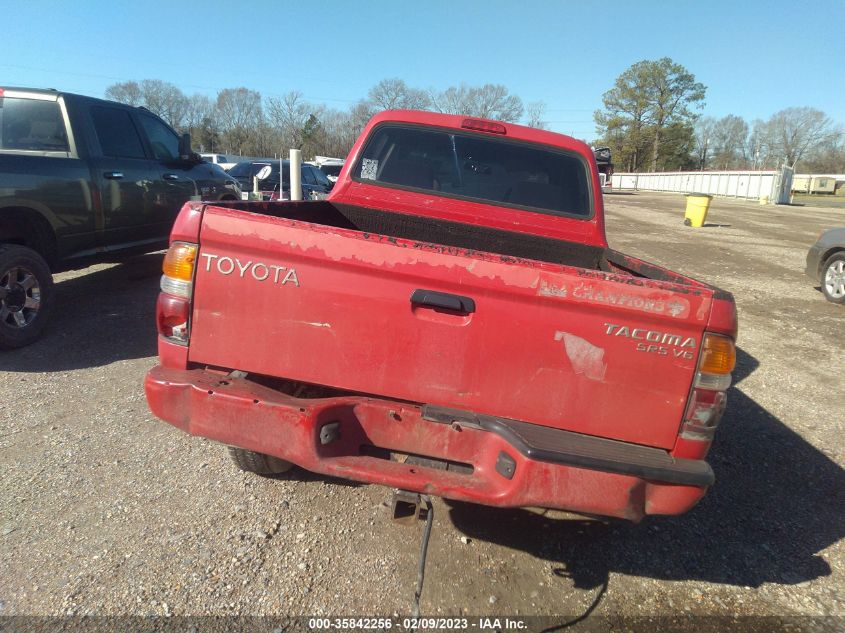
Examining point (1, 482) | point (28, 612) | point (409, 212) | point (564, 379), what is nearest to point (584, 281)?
point (564, 379)

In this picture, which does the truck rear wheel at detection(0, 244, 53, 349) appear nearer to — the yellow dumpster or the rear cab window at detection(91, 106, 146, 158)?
the rear cab window at detection(91, 106, 146, 158)

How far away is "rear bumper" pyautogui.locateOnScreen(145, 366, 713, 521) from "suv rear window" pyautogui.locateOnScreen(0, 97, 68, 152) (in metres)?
4.31

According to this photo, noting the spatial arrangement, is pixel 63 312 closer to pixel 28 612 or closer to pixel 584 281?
pixel 28 612

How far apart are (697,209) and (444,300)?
21594 millimetres

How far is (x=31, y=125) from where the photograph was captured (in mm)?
5434

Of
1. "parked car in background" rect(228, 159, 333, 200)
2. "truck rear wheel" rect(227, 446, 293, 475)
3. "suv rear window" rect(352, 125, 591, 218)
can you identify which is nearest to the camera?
"truck rear wheel" rect(227, 446, 293, 475)

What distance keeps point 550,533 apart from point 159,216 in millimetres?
5652

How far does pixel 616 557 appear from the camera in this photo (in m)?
2.91


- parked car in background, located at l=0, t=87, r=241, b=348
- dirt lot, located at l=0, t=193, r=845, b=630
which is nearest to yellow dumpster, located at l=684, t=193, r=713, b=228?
dirt lot, located at l=0, t=193, r=845, b=630

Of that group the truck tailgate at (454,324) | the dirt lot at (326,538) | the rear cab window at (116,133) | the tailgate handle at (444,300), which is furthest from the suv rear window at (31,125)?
the tailgate handle at (444,300)

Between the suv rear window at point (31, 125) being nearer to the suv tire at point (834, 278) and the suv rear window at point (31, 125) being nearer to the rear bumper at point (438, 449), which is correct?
the rear bumper at point (438, 449)

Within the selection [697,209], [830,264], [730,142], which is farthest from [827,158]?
[830,264]

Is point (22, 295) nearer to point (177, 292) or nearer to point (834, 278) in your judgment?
point (177, 292)

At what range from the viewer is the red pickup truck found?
7.14 feet
